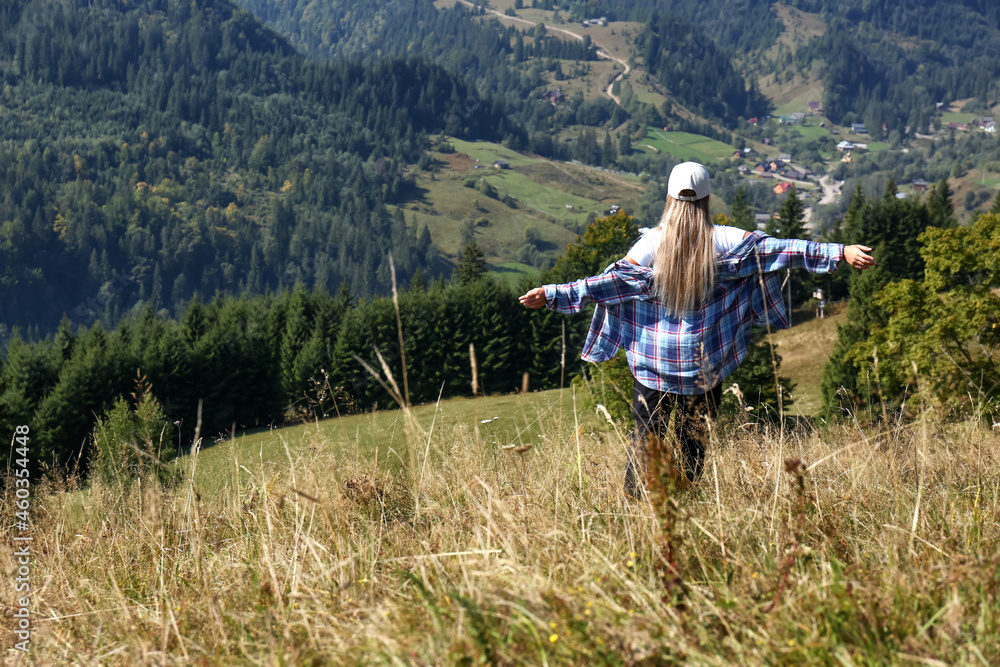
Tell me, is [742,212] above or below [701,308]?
below

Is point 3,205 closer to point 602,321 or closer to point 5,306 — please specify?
point 5,306

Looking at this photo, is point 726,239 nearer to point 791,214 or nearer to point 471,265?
point 471,265

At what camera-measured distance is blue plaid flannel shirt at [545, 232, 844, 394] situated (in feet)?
12.4

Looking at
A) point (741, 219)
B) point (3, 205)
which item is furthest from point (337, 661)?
point (3, 205)

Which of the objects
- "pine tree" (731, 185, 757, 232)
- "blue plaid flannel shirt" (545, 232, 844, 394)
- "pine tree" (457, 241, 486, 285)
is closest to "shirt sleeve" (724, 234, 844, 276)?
"blue plaid flannel shirt" (545, 232, 844, 394)

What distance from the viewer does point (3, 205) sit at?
18925 cm

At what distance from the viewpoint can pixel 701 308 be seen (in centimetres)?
379

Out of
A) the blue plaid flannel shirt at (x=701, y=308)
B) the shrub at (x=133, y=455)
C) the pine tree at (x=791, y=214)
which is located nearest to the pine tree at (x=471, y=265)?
the pine tree at (x=791, y=214)

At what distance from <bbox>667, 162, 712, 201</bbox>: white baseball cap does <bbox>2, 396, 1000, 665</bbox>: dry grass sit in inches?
51.2

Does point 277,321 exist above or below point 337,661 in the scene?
below

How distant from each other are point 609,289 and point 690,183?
0.65m

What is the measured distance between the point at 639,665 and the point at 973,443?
11.9 ft

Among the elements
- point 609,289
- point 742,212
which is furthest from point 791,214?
point 609,289

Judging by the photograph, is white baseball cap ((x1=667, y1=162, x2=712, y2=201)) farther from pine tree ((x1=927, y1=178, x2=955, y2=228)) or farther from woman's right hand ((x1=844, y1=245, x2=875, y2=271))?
pine tree ((x1=927, y1=178, x2=955, y2=228))
